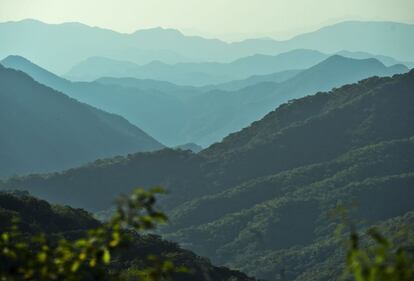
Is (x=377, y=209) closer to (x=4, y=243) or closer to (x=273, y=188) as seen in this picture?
(x=273, y=188)

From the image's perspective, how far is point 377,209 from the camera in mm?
148250

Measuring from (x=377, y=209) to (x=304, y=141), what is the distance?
47.3 metres

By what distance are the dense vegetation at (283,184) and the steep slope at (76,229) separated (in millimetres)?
43726

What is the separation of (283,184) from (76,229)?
95.5 metres

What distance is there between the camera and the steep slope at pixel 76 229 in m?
68.6

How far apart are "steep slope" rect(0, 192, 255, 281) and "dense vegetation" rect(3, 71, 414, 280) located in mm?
43726

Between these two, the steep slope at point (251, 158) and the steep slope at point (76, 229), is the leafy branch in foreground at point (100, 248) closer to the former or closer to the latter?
the steep slope at point (76, 229)

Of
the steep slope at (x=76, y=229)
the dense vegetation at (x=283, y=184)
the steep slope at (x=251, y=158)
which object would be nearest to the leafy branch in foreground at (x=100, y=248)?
the steep slope at (x=76, y=229)

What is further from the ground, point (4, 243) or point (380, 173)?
point (380, 173)

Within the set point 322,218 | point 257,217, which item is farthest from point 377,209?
point 257,217

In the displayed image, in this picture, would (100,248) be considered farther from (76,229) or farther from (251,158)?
(251,158)

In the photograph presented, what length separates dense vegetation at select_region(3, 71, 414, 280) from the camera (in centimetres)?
14312

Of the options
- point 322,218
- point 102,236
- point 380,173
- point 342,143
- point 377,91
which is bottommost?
point 102,236

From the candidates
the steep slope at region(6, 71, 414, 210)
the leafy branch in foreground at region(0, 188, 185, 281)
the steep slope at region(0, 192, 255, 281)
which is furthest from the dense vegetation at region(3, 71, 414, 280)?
the leafy branch in foreground at region(0, 188, 185, 281)
